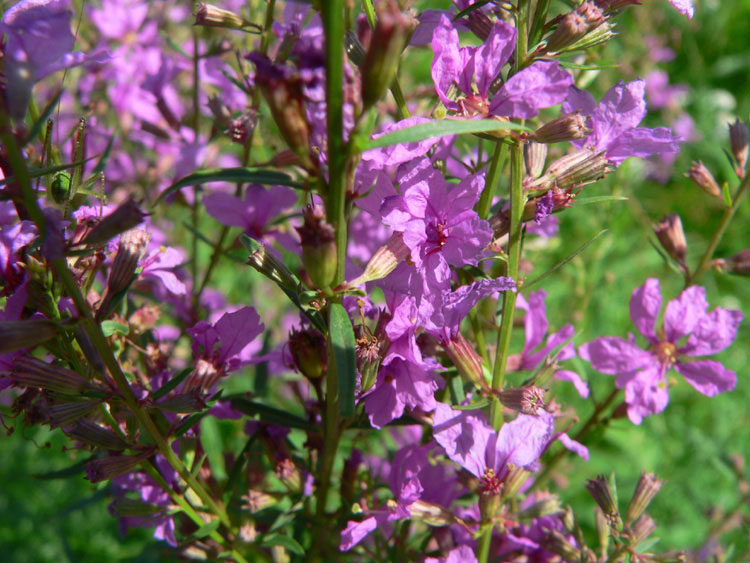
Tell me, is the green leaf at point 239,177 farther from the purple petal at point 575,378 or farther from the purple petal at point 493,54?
the purple petal at point 575,378

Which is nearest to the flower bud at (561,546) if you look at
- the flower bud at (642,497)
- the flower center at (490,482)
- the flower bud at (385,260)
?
the flower bud at (642,497)

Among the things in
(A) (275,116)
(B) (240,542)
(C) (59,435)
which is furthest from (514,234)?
(C) (59,435)

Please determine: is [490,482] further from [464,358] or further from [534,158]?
[534,158]

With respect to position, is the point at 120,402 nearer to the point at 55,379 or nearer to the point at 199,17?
the point at 55,379

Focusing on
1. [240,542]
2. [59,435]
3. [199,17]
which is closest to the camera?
[240,542]

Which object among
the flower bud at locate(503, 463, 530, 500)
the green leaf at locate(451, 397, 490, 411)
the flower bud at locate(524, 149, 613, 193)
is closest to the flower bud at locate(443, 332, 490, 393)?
the green leaf at locate(451, 397, 490, 411)
